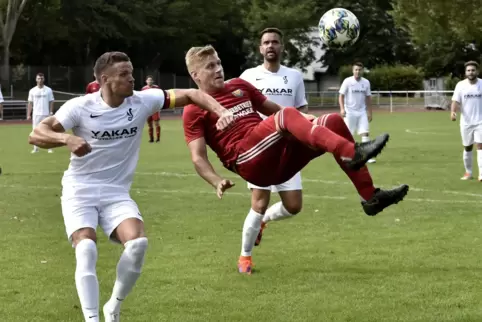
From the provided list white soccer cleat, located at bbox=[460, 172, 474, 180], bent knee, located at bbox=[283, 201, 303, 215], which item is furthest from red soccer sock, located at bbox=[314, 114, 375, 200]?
white soccer cleat, located at bbox=[460, 172, 474, 180]

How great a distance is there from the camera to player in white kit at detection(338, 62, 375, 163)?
72.8 feet

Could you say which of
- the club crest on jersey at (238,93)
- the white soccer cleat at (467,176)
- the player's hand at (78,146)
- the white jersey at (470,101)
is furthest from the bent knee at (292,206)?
the white jersey at (470,101)

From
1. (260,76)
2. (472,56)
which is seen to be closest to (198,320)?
(260,76)

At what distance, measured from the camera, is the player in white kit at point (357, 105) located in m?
22.2

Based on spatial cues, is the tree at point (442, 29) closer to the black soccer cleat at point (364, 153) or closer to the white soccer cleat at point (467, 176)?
the white soccer cleat at point (467, 176)

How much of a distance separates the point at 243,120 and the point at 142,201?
7.05 meters

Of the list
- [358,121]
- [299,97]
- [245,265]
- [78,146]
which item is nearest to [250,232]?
[245,265]

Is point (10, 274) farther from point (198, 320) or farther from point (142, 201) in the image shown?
point (142, 201)

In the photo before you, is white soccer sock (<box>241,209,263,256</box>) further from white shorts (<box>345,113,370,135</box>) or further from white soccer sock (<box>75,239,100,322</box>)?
white shorts (<box>345,113,370,135</box>)

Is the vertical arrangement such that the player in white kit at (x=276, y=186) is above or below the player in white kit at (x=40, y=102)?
above

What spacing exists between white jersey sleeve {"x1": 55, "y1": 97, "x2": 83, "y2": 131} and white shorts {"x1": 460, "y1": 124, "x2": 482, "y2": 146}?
40.6ft

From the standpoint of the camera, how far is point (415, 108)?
55.8 m

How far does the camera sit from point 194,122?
7.98 metres

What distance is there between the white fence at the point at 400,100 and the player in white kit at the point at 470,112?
32.6 meters
